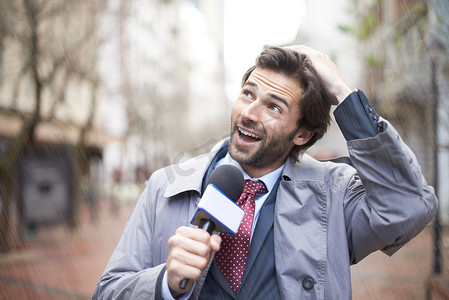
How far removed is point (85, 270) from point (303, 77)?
793 cm

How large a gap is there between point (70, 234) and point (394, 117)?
13046 mm

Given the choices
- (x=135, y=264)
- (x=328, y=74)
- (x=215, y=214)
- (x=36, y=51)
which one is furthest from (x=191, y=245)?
(x=36, y=51)

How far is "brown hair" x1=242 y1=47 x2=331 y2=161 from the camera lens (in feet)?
7.42

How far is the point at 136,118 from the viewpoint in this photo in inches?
759

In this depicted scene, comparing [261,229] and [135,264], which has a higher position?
[261,229]

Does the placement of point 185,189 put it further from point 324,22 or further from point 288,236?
point 324,22

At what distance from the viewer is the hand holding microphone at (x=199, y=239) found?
4.68 feet

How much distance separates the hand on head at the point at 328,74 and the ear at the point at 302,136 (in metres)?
0.32

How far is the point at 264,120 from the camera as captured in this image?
2.22 meters

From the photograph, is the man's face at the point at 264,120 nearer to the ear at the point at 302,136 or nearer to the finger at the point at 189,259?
the ear at the point at 302,136

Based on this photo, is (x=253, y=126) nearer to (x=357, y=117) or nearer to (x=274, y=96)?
(x=274, y=96)

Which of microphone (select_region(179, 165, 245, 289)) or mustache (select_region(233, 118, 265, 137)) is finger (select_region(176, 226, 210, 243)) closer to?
microphone (select_region(179, 165, 245, 289))

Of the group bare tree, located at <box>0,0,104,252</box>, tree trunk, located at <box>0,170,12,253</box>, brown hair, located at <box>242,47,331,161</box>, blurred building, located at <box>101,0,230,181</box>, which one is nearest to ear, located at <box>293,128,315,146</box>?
brown hair, located at <box>242,47,331,161</box>

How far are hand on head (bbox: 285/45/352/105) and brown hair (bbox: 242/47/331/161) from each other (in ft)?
0.12
